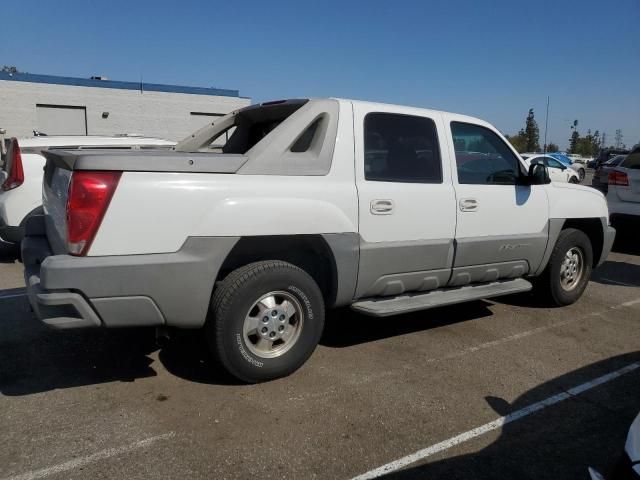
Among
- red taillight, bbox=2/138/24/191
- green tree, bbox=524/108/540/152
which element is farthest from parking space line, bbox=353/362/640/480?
green tree, bbox=524/108/540/152

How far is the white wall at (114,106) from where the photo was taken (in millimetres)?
24484

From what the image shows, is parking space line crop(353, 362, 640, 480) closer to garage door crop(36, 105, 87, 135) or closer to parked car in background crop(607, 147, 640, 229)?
parked car in background crop(607, 147, 640, 229)

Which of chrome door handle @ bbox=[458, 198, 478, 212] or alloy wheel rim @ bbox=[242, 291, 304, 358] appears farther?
chrome door handle @ bbox=[458, 198, 478, 212]

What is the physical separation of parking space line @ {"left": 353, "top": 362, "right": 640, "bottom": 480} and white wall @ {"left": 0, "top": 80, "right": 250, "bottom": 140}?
85.7 feet

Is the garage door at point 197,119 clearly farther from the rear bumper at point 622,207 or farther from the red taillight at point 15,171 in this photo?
the rear bumper at point 622,207

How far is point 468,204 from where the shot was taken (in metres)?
4.72

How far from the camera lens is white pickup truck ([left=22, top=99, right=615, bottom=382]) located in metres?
3.18

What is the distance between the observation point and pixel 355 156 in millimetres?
4070

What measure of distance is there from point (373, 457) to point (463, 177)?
8.68ft

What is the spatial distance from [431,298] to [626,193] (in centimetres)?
601

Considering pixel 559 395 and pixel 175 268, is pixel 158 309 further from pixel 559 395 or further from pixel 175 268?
pixel 559 395

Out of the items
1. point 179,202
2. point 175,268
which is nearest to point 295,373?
point 175,268

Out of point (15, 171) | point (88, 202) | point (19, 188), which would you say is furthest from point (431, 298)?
point (15, 171)

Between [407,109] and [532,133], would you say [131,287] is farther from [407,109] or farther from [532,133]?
[532,133]
